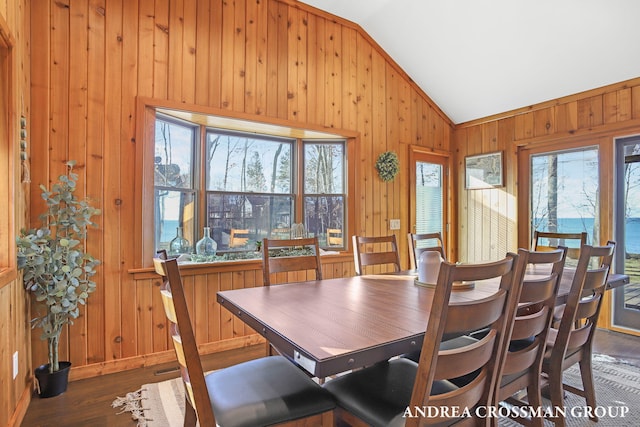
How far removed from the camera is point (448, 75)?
4.28 m

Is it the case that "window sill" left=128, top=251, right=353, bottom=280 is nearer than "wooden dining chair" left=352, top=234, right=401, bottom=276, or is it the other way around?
"wooden dining chair" left=352, top=234, right=401, bottom=276

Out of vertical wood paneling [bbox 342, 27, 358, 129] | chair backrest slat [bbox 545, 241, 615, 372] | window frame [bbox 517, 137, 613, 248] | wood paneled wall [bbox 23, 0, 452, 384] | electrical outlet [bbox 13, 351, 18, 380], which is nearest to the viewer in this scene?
chair backrest slat [bbox 545, 241, 615, 372]

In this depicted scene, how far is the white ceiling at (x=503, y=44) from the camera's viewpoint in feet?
10.3

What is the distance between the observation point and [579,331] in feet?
6.01

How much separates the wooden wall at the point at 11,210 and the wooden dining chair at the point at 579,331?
277 centimetres

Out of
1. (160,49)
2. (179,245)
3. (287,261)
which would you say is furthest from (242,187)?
(287,261)

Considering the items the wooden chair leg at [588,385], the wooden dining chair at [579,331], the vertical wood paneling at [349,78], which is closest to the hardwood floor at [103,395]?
the wooden chair leg at [588,385]

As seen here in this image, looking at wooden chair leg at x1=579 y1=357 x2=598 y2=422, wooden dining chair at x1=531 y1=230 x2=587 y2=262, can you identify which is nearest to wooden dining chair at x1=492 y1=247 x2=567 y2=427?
wooden chair leg at x1=579 y1=357 x2=598 y2=422

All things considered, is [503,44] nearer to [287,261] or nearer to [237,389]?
[287,261]

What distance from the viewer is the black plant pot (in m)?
2.26

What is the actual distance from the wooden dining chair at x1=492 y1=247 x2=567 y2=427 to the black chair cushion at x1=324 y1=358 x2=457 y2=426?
27 cm

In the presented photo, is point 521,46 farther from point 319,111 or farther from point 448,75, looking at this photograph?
point 319,111

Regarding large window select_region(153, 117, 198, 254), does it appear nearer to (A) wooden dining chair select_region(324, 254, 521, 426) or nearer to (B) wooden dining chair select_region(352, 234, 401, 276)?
(B) wooden dining chair select_region(352, 234, 401, 276)

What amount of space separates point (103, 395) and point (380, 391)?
6.48 feet
